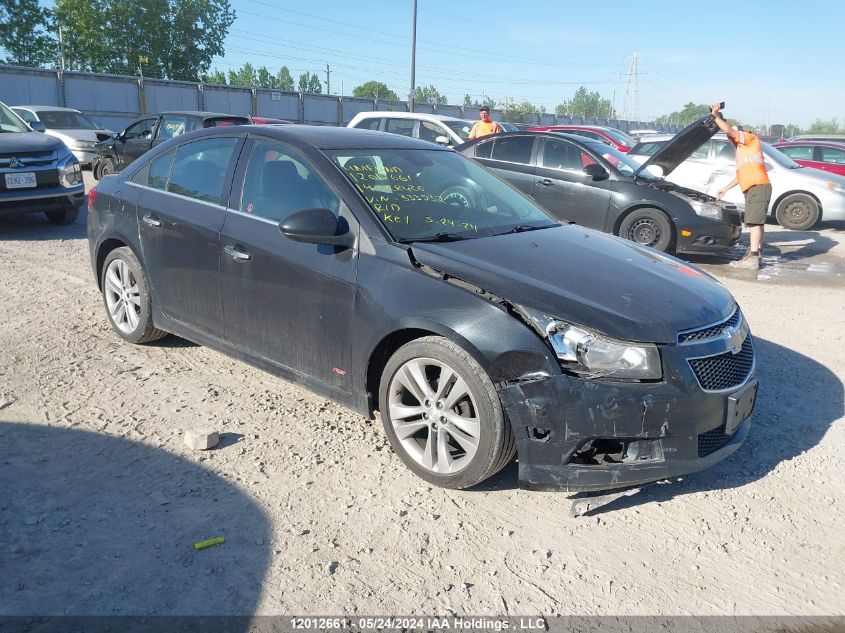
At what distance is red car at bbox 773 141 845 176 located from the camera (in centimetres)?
1434

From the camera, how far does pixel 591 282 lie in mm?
3348

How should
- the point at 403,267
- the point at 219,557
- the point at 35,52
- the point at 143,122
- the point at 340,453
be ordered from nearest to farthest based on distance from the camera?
1. the point at 219,557
2. the point at 403,267
3. the point at 340,453
4. the point at 143,122
5. the point at 35,52

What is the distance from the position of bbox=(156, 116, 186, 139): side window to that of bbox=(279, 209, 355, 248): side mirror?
10.6 m

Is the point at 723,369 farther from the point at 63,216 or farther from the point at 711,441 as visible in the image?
the point at 63,216

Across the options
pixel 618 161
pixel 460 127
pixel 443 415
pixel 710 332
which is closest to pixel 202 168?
pixel 443 415

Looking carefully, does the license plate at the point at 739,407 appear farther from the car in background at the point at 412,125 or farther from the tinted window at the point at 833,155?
the tinted window at the point at 833,155

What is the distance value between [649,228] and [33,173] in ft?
25.7

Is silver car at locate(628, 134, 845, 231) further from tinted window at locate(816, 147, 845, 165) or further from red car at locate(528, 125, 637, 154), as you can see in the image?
red car at locate(528, 125, 637, 154)

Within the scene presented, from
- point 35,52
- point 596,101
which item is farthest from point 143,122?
point 596,101

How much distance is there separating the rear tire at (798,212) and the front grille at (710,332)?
398 inches

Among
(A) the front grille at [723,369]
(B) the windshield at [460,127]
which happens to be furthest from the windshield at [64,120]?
(A) the front grille at [723,369]

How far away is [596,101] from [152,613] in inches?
5417

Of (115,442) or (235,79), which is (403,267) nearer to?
(115,442)

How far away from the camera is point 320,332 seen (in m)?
3.70
